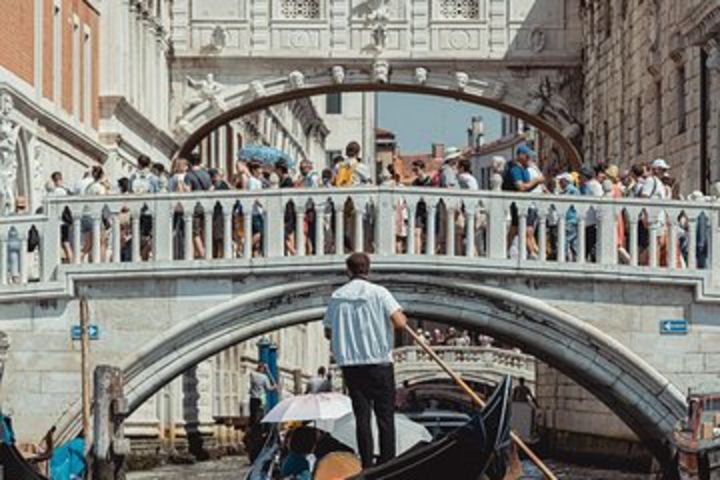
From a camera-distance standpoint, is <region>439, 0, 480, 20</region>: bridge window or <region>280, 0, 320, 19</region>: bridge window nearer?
<region>280, 0, 320, 19</region>: bridge window

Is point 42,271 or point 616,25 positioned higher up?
point 616,25

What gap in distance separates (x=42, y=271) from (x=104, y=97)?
688 cm

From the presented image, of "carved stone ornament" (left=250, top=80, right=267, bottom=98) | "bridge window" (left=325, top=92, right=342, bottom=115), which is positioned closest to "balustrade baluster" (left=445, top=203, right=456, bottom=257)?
"carved stone ornament" (left=250, top=80, right=267, bottom=98)

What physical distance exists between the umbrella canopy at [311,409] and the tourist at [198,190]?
3235mm

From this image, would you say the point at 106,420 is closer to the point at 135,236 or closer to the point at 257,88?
the point at 135,236

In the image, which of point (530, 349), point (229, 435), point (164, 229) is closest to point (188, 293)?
point (164, 229)

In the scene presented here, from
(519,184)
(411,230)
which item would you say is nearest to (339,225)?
(411,230)

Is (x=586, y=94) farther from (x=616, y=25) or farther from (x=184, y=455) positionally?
(x=184, y=455)

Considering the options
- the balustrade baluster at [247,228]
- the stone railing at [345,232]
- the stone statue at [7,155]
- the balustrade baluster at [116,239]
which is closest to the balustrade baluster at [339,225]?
the stone railing at [345,232]

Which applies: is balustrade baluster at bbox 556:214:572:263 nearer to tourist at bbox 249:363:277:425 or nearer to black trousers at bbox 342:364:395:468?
black trousers at bbox 342:364:395:468

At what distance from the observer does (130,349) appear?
16.9 metres

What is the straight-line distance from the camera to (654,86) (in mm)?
23078

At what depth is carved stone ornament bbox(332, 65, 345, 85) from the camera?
2566cm

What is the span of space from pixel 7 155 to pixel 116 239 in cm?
230
